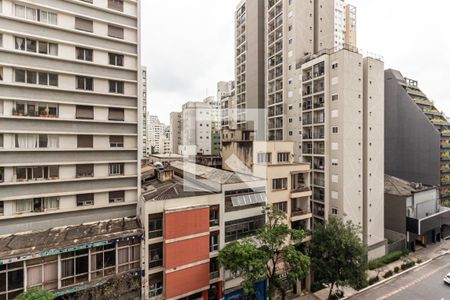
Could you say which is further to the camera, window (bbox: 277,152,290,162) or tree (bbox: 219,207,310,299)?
window (bbox: 277,152,290,162)

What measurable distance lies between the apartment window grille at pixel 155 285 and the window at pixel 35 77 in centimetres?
1796

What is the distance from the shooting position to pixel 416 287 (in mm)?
25109

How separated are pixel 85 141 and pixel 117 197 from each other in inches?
230

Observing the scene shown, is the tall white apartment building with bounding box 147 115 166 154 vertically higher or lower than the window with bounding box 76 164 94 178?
higher

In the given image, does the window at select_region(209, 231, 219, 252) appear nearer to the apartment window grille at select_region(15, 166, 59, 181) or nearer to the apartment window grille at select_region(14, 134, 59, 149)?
the apartment window grille at select_region(15, 166, 59, 181)

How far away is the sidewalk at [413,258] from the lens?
24531 millimetres

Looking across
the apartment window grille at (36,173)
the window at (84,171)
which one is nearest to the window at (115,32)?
the window at (84,171)

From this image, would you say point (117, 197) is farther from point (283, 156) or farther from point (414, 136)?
point (414, 136)

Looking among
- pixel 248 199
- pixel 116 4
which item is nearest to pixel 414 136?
pixel 248 199

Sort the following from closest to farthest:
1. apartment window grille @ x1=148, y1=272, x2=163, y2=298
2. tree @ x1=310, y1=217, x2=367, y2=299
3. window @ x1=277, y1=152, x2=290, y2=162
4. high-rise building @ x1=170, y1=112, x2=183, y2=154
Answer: apartment window grille @ x1=148, y1=272, x2=163, y2=298
tree @ x1=310, y1=217, x2=367, y2=299
window @ x1=277, y1=152, x2=290, y2=162
high-rise building @ x1=170, y1=112, x2=183, y2=154

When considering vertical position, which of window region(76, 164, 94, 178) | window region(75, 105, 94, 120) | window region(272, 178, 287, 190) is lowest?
window region(272, 178, 287, 190)

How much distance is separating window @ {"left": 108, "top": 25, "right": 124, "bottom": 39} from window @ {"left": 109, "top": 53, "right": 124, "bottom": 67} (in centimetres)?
175

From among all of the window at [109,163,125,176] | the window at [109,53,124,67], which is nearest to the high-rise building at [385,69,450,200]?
the window at [109,53,124,67]

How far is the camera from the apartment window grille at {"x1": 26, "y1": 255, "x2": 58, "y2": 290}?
15069 mm
